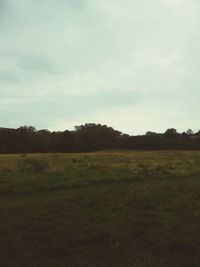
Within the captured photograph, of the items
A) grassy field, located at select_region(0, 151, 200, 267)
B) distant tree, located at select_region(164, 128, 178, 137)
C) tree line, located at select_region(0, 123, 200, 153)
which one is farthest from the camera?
distant tree, located at select_region(164, 128, 178, 137)

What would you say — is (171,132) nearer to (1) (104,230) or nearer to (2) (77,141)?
(2) (77,141)

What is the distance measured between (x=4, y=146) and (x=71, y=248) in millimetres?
109235

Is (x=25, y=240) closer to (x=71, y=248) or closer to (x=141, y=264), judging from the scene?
(x=71, y=248)

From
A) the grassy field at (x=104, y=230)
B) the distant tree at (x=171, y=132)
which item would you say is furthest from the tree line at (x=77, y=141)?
the grassy field at (x=104, y=230)

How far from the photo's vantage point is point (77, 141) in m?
125

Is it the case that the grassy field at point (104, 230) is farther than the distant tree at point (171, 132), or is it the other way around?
the distant tree at point (171, 132)

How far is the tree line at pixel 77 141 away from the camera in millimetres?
120875

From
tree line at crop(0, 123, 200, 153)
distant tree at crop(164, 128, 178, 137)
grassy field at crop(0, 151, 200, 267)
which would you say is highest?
distant tree at crop(164, 128, 178, 137)

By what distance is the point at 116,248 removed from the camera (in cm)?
1165

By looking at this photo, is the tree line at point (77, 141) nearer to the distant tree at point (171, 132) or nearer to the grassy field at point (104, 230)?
the distant tree at point (171, 132)

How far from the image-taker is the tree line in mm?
120875

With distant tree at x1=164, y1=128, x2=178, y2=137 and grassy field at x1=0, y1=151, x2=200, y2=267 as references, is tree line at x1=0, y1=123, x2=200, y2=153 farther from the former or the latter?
grassy field at x1=0, y1=151, x2=200, y2=267

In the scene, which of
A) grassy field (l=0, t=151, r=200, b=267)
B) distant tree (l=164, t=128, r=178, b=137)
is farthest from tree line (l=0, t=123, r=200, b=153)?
grassy field (l=0, t=151, r=200, b=267)

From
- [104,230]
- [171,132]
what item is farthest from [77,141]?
[104,230]
